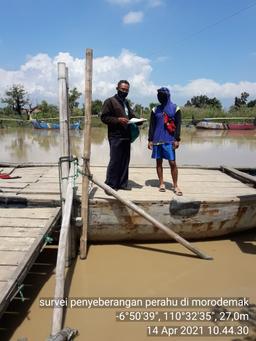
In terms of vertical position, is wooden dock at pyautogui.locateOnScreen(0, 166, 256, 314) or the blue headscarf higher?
the blue headscarf

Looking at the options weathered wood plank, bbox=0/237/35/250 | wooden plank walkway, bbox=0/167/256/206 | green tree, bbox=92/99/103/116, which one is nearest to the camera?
weathered wood plank, bbox=0/237/35/250

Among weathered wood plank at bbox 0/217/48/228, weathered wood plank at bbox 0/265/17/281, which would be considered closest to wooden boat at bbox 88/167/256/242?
weathered wood plank at bbox 0/217/48/228

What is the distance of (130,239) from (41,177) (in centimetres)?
199

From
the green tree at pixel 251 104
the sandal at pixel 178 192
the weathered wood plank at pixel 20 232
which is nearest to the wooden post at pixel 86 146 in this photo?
the weathered wood plank at pixel 20 232

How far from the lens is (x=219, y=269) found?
4055 mm

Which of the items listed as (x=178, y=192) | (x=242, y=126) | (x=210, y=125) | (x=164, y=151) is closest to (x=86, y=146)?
(x=164, y=151)

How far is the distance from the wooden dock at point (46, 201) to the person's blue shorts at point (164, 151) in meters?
0.50

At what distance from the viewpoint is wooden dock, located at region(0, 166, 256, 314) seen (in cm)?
308

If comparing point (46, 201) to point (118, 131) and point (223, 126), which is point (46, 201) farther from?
point (223, 126)

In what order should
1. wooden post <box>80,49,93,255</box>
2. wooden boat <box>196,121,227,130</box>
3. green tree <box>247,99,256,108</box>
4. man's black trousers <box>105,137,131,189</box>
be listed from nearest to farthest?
wooden post <box>80,49,93,255</box> < man's black trousers <box>105,137,131,189</box> < wooden boat <box>196,121,227,130</box> < green tree <box>247,99,256,108</box>

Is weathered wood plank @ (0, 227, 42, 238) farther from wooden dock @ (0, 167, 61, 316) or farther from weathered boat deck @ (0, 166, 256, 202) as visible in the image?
weathered boat deck @ (0, 166, 256, 202)

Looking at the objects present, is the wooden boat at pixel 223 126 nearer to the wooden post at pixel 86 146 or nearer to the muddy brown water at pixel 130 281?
the muddy brown water at pixel 130 281

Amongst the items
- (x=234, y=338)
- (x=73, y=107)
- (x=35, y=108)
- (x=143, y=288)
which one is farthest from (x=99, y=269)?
(x=35, y=108)

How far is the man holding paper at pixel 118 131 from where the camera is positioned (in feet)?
14.9
